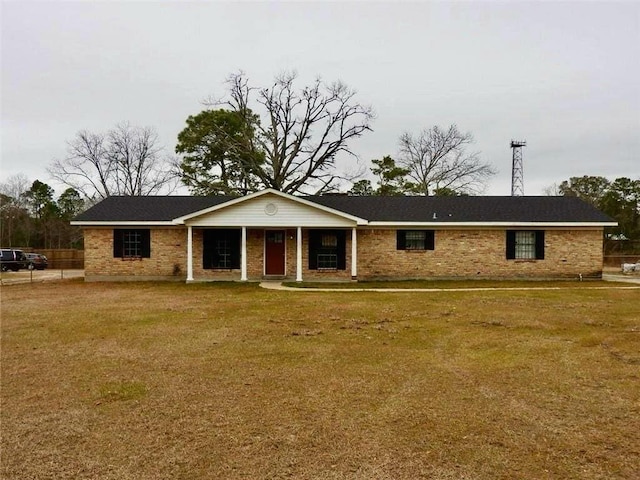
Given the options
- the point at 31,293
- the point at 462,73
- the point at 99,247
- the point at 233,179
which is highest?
the point at 462,73

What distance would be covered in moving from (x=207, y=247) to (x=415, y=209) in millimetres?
9521

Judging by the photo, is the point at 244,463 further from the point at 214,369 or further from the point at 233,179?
the point at 233,179

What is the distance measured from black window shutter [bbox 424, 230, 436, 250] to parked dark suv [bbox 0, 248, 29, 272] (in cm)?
2589

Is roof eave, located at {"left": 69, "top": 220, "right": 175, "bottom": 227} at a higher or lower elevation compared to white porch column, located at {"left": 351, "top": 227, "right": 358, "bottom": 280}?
higher

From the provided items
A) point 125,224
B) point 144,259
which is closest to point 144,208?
point 125,224

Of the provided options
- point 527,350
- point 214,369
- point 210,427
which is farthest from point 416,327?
point 210,427

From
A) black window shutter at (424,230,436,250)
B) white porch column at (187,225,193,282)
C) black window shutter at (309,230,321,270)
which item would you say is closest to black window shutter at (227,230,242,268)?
white porch column at (187,225,193,282)

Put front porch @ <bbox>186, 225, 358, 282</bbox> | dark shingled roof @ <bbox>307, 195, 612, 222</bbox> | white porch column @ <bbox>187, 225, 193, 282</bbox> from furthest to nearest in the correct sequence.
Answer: front porch @ <bbox>186, 225, 358, 282</bbox> → dark shingled roof @ <bbox>307, 195, 612, 222</bbox> → white porch column @ <bbox>187, 225, 193, 282</bbox>

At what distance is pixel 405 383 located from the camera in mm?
6262

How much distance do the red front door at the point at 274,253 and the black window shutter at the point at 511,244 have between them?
979 cm

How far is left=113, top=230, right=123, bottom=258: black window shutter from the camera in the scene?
69.7 feet

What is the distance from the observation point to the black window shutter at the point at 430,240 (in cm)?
2100

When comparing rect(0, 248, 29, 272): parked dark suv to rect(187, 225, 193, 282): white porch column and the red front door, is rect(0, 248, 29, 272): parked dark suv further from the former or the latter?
the red front door

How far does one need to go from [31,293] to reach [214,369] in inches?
524
